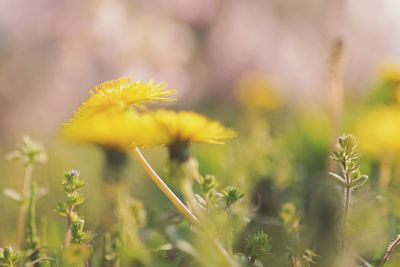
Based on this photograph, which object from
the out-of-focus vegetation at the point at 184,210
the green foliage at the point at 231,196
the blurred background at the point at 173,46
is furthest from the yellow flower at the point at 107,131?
the blurred background at the point at 173,46

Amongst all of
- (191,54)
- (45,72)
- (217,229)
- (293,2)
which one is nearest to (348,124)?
(217,229)

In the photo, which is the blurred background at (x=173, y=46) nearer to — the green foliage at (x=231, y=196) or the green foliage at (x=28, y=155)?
the green foliage at (x=28, y=155)

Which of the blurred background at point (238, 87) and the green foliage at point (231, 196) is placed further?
the blurred background at point (238, 87)

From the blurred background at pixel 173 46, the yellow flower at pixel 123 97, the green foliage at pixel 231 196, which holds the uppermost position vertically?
the blurred background at pixel 173 46

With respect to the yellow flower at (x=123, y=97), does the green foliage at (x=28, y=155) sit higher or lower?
lower

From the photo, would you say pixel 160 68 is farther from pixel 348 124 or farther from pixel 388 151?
pixel 388 151

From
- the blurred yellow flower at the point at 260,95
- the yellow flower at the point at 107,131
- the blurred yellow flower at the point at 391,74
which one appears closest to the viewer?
the yellow flower at the point at 107,131

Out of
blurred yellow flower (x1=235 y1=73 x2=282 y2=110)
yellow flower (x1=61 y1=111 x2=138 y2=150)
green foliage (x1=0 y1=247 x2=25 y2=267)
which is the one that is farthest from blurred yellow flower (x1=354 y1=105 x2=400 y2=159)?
blurred yellow flower (x1=235 y1=73 x2=282 y2=110)
